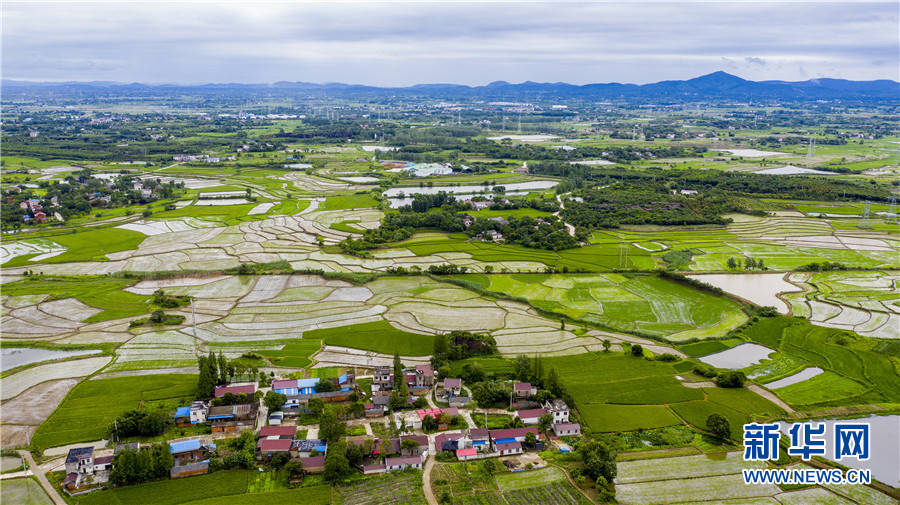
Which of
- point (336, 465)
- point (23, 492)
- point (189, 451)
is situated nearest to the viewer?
point (23, 492)

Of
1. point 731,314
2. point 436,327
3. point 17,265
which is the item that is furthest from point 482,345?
point 17,265

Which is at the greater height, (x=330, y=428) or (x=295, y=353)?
(x=330, y=428)

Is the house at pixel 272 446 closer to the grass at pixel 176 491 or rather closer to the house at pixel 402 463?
the grass at pixel 176 491

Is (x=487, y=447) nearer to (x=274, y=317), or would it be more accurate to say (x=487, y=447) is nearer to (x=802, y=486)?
(x=802, y=486)

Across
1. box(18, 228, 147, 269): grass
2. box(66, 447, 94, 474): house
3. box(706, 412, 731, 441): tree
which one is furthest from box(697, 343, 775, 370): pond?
box(18, 228, 147, 269): grass

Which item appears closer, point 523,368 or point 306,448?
point 306,448

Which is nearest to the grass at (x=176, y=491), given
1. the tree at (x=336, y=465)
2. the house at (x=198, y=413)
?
the tree at (x=336, y=465)

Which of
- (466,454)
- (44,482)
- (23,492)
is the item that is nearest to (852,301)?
(466,454)

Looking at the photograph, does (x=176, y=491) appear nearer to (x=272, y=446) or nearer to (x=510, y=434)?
(x=272, y=446)
